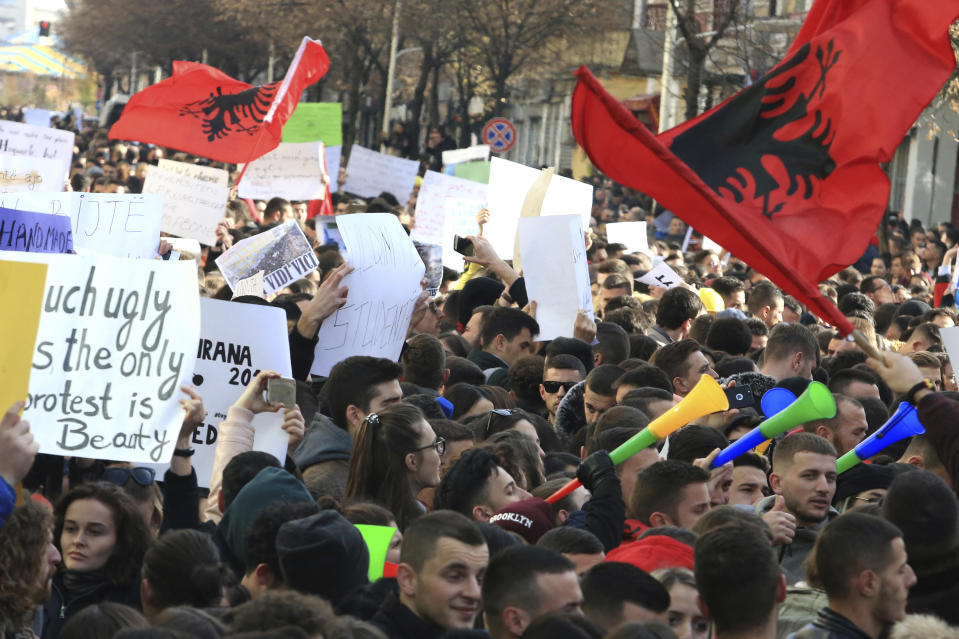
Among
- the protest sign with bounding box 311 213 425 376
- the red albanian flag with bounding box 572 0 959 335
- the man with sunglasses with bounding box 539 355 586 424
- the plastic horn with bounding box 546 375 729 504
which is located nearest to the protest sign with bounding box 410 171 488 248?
the man with sunglasses with bounding box 539 355 586 424

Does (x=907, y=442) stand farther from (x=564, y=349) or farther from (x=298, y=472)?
(x=298, y=472)

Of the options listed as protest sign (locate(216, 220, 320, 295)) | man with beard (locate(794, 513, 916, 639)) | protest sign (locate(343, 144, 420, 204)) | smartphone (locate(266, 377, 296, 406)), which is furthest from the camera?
protest sign (locate(343, 144, 420, 204))

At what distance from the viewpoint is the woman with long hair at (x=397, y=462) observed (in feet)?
17.7

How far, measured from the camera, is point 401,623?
417cm

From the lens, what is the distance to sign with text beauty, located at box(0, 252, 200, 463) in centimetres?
529

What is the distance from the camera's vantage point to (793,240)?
6.13 m

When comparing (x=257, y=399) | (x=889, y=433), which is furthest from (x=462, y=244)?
(x=889, y=433)

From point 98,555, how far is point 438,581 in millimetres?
1199

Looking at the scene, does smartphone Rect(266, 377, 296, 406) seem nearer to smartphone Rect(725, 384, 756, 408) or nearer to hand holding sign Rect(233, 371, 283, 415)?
hand holding sign Rect(233, 371, 283, 415)

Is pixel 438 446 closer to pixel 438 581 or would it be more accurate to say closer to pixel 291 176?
pixel 438 581

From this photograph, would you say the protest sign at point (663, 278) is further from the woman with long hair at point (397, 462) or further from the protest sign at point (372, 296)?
the woman with long hair at point (397, 462)

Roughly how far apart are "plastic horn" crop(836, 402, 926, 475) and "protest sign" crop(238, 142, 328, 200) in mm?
11298

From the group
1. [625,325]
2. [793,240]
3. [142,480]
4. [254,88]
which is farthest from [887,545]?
[254,88]

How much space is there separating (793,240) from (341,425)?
196 centimetres
